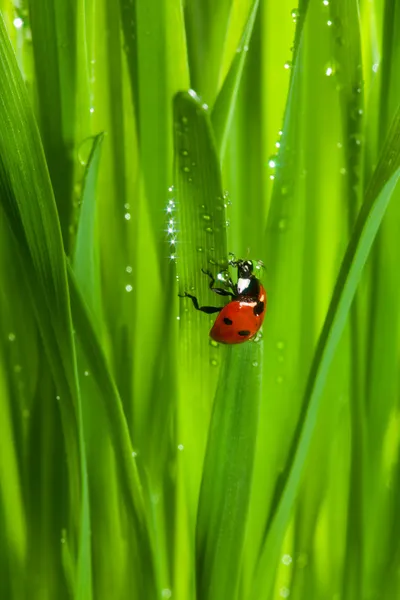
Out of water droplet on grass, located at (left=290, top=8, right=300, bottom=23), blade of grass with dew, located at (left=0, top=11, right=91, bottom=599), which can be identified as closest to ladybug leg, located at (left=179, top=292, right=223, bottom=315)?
blade of grass with dew, located at (left=0, top=11, right=91, bottom=599)

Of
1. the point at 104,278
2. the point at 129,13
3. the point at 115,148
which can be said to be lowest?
the point at 104,278

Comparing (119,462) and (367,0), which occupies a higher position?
(367,0)

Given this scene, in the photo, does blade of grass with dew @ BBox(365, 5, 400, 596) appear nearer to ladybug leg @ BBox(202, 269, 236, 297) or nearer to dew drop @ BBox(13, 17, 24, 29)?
ladybug leg @ BBox(202, 269, 236, 297)

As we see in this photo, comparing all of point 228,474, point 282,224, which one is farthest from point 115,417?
point 282,224

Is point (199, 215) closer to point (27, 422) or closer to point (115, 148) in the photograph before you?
point (115, 148)

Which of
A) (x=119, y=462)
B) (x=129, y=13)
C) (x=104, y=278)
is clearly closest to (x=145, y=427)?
(x=119, y=462)

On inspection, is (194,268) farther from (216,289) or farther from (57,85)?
(57,85)
